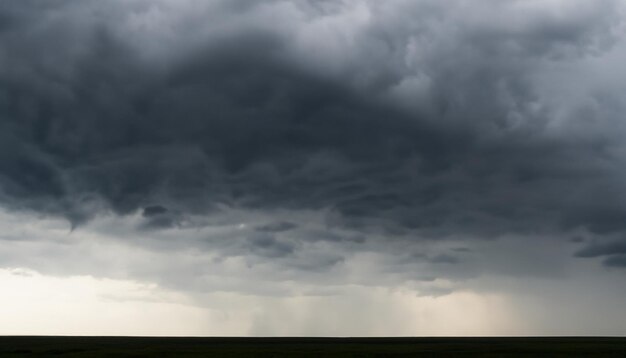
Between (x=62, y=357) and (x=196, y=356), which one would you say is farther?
(x=196, y=356)

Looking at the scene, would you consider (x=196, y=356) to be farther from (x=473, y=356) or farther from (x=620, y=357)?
(x=620, y=357)

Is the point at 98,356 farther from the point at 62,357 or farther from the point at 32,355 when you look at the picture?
the point at 32,355

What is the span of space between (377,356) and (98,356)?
47.2 metres

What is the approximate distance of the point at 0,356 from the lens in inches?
4245

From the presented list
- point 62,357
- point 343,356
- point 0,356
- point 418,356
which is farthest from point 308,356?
point 0,356

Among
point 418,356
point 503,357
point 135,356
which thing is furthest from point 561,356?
point 135,356

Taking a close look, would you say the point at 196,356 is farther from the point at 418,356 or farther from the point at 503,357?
the point at 503,357

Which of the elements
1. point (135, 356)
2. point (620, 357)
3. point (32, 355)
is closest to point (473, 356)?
point (620, 357)

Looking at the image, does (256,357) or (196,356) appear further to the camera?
(196,356)

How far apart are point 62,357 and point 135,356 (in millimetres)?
11354

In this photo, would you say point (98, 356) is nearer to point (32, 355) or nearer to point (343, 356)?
point (32, 355)

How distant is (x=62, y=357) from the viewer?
10500cm

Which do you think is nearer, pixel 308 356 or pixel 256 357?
pixel 256 357

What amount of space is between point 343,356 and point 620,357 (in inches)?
1803
